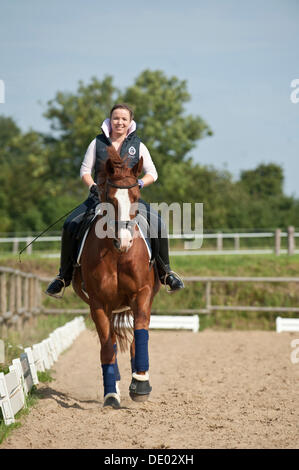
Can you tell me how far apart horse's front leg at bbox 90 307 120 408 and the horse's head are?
980 mm

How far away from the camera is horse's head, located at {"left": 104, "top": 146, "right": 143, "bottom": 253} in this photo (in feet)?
17.7

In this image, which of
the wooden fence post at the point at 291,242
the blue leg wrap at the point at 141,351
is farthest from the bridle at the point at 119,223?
the wooden fence post at the point at 291,242

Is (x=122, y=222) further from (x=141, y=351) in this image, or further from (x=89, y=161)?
(x=141, y=351)

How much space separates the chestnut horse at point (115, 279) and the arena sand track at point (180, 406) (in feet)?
1.30

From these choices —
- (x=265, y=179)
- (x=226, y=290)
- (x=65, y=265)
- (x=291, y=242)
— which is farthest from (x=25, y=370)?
(x=265, y=179)

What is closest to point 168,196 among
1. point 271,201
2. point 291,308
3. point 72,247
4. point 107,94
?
point 271,201

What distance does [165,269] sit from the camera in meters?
6.64

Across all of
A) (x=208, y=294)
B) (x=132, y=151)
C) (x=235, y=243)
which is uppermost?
(x=132, y=151)

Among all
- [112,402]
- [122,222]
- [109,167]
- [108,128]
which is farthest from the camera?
[108,128]

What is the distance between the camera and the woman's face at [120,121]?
6.29 meters

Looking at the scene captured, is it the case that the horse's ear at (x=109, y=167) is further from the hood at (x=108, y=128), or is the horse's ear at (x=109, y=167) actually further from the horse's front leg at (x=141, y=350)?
the horse's front leg at (x=141, y=350)

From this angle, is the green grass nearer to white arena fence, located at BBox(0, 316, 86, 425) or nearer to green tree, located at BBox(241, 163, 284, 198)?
white arena fence, located at BBox(0, 316, 86, 425)

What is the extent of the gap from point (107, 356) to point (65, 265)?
123 centimetres

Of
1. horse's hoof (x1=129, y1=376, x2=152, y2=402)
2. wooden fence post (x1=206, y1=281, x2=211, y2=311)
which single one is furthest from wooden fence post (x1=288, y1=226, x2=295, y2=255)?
horse's hoof (x1=129, y1=376, x2=152, y2=402)
